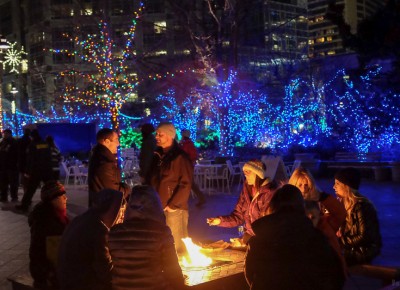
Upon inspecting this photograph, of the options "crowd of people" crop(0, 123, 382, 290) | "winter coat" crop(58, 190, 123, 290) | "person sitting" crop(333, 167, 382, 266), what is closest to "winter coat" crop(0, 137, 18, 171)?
"crowd of people" crop(0, 123, 382, 290)

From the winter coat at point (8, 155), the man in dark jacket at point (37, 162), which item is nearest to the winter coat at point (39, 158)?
the man in dark jacket at point (37, 162)

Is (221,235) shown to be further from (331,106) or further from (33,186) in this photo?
(331,106)

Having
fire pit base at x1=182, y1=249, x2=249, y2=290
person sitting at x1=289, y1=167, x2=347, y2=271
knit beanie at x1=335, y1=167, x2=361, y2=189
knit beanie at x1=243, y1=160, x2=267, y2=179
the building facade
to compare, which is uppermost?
the building facade

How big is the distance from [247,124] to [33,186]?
44.6 feet

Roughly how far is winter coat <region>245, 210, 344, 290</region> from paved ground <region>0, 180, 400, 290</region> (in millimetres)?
2619

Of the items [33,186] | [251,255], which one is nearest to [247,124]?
[33,186]

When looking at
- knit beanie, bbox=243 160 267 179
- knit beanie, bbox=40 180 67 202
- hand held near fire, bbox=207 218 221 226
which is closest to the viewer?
knit beanie, bbox=40 180 67 202

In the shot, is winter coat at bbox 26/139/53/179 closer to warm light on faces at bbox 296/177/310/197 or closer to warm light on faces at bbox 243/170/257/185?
warm light on faces at bbox 243/170/257/185

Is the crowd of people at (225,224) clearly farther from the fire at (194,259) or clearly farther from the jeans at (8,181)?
the jeans at (8,181)

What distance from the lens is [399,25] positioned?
51.8 feet

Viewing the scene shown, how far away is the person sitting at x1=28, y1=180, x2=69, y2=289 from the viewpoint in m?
4.72

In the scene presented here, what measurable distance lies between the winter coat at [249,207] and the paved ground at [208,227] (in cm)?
130

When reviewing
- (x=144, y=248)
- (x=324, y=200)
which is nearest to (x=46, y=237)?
(x=144, y=248)

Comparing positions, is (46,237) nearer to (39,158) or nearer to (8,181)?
(39,158)
